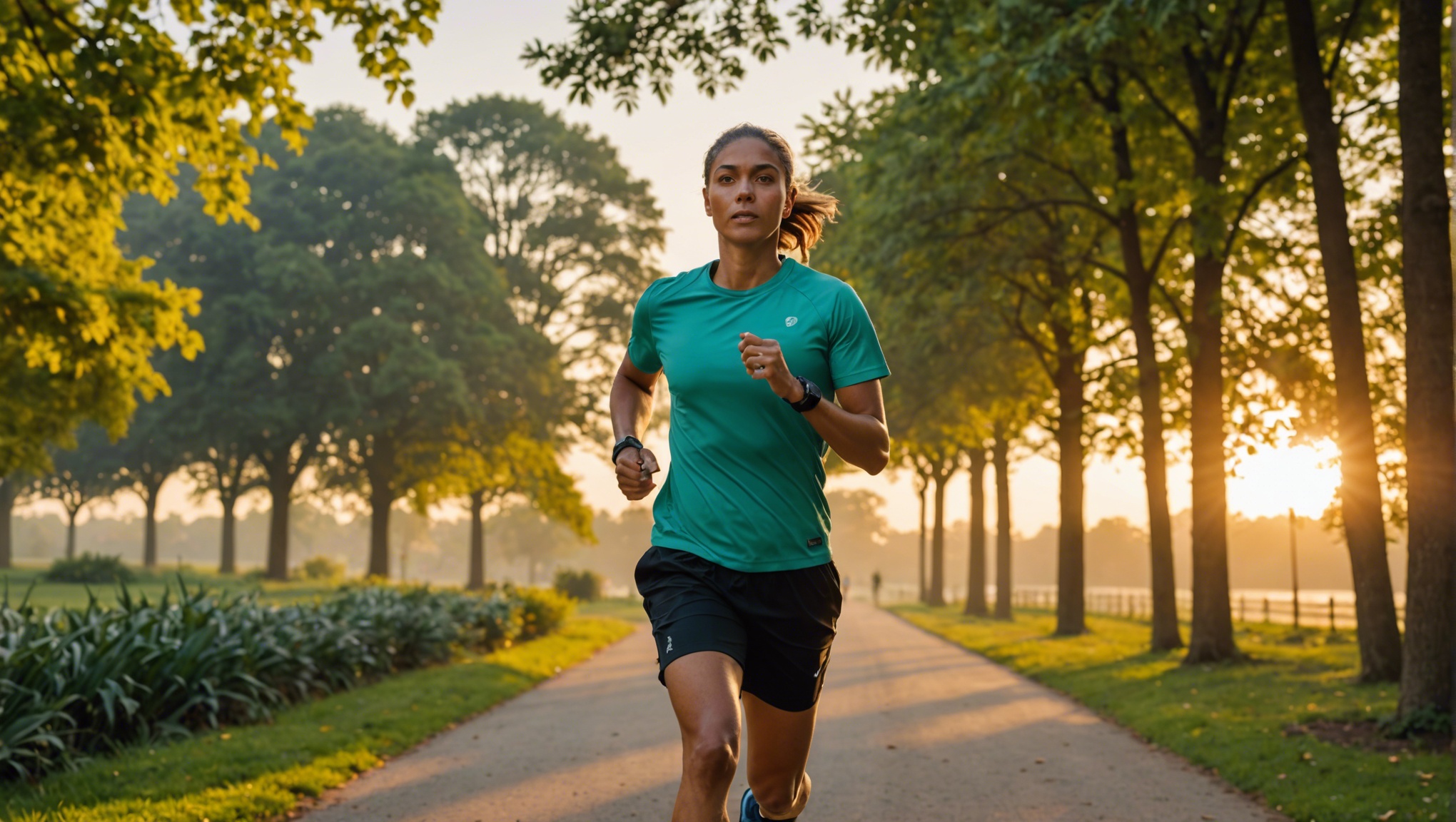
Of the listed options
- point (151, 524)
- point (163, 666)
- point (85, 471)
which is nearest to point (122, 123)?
point (163, 666)

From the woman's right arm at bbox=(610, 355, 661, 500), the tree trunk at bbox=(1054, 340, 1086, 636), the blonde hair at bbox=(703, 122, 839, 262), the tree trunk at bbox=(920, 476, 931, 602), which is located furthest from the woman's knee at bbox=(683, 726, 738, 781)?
the tree trunk at bbox=(920, 476, 931, 602)

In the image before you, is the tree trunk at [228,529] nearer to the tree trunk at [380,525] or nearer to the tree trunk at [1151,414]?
the tree trunk at [380,525]

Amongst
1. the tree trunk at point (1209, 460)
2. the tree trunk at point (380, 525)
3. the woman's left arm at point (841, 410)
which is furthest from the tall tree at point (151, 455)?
the woman's left arm at point (841, 410)

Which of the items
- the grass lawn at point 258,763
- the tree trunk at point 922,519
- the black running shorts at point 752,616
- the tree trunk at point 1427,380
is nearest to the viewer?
the black running shorts at point 752,616

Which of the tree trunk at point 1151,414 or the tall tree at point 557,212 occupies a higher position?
the tall tree at point 557,212

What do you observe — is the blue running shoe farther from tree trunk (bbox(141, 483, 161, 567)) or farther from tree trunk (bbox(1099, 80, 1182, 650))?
tree trunk (bbox(141, 483, 161, 567))

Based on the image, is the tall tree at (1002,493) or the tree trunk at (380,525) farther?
the tree trunk at (380,525)

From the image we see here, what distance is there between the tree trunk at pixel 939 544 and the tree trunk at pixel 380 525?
15788 mm

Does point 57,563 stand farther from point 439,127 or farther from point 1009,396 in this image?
point 1009,396

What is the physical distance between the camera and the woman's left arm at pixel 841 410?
285cm

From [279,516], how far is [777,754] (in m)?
37.2

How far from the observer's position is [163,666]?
Result: 830 centimetres

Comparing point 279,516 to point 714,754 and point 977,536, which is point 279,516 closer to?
point 977,536

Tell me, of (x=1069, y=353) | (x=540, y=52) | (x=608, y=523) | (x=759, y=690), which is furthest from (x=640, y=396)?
(x=608, y=523)
